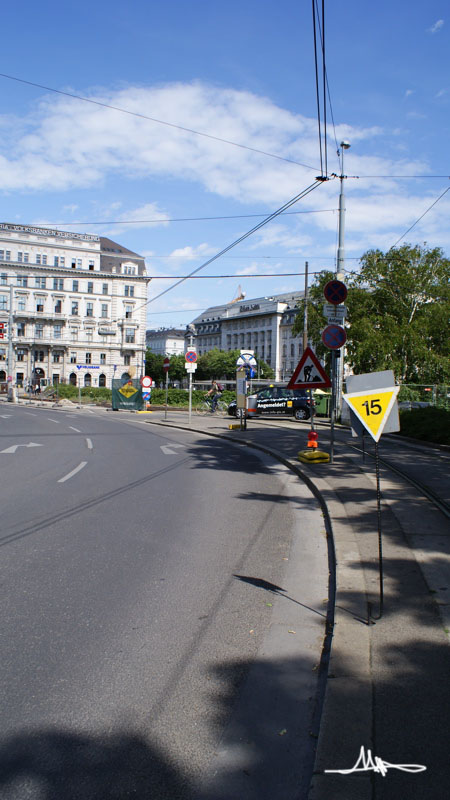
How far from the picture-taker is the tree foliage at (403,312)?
4028 cm

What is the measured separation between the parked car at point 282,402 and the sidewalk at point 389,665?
2215 cm

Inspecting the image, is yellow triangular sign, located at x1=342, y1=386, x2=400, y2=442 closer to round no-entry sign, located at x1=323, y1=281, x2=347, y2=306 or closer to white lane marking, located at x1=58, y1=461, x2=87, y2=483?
white lane marking, located at x1=58, y1=461, x2=87, y2=483

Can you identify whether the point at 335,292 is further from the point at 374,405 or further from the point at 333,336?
the point at 374,405

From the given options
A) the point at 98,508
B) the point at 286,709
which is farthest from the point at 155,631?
the point at 98,508

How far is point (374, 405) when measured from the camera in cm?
484

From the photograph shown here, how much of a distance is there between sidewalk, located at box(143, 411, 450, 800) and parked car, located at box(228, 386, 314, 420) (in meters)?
22.2

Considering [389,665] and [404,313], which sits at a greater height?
[404,313]

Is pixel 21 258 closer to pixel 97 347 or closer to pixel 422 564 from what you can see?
pixel 97 347

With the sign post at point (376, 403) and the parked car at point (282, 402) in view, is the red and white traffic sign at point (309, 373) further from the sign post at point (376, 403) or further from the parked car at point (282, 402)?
the parked car at point (282, 402)

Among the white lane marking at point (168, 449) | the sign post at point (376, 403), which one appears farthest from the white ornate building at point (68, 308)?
the sign post at point (376, 403)

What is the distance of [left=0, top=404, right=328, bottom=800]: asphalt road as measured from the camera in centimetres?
274

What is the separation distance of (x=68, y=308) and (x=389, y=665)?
296ft

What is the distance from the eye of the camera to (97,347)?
90938mm

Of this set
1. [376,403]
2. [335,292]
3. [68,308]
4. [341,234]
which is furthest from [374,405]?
[68,308]
